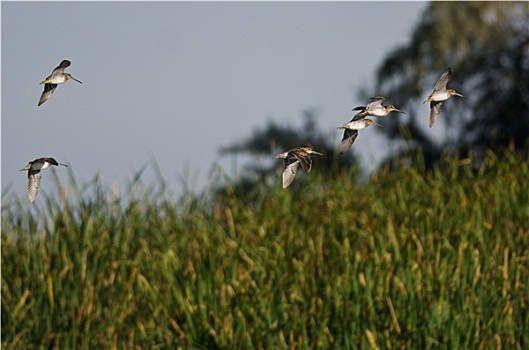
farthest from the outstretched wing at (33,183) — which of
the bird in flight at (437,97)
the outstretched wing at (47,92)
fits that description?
the bird in flight at (437,97)

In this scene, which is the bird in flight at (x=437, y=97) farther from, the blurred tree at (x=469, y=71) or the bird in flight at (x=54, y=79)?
the blurred tree at (x=469, y=71)

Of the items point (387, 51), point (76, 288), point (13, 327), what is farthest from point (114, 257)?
point (387, 51)

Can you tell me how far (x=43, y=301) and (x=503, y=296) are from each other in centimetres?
376

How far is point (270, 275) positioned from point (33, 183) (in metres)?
6.46

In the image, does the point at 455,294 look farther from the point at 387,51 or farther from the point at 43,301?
the point at 387,51

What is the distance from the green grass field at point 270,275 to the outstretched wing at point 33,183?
15.9 feet

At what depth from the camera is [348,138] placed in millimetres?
1500

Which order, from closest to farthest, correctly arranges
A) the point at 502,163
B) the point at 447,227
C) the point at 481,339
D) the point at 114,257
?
the point at 481,339 → the point at 114,257 → the point at 447,227 → the point at 502,163

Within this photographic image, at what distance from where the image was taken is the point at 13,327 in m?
7.11

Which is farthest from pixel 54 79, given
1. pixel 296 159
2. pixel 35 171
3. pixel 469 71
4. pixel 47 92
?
pixel 469 71

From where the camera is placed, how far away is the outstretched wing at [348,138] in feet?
4.75

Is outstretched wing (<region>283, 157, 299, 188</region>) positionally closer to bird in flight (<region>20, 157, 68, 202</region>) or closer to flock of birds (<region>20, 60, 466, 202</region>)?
flock of birds (<region>20, 60, 466, 202</region>)

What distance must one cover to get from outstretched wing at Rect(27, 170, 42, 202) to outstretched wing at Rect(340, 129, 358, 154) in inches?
20.0

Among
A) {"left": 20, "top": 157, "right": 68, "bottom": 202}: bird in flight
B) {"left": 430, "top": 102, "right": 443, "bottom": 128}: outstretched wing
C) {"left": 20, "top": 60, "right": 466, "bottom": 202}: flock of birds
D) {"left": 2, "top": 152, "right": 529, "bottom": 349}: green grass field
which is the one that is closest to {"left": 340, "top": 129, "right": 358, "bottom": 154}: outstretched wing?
{"left": 20, "top": 60, "right": 466, "bottom": 202}: flock of birds
